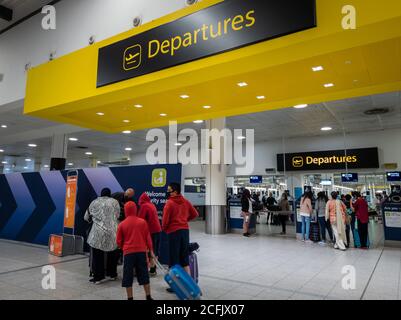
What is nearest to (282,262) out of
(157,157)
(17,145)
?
(157,157)

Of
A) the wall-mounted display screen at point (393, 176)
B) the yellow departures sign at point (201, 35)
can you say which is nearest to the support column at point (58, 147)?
the yellow departures sign at point (201, 35)

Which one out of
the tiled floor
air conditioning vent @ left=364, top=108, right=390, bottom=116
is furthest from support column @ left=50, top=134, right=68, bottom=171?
air conditioning vent @ left=364, top=108, right=390, bottom=116

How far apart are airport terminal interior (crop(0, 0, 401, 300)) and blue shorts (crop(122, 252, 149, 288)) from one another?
26 centimetres

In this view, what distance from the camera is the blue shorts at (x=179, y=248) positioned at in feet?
13.0

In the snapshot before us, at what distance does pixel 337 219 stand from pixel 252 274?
3.62 meters

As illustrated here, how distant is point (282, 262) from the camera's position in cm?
588

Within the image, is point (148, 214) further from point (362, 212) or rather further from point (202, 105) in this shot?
point (362, 212)

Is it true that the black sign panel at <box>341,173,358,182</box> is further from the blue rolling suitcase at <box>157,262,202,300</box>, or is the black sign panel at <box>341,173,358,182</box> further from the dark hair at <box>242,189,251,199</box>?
the blue rolling suitcase at <box>157,262,202,300</box>

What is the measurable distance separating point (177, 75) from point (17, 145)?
14648 mm

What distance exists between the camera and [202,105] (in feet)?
19.9

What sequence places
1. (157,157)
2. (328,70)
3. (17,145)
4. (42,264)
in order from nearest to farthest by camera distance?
(328,70), (42,264), (17,145), (157,157)

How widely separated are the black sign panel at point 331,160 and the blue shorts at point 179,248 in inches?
410

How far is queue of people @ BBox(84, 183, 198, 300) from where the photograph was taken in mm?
3391
